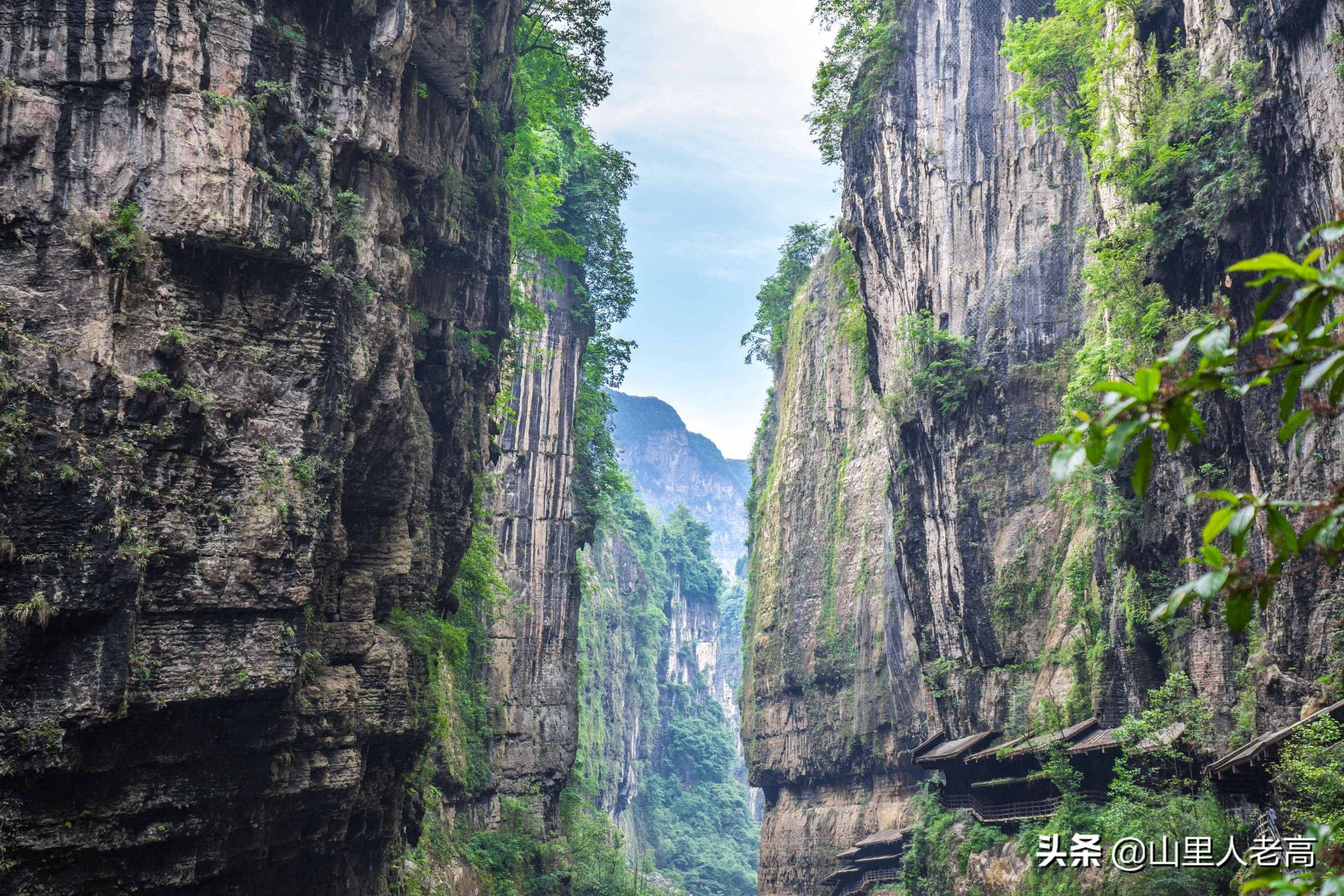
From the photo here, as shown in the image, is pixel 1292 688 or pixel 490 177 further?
pixel 490 177

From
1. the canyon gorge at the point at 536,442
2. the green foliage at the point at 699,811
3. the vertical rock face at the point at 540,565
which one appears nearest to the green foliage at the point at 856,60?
the canyon gorge at the point at 536,442

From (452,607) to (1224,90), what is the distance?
14.7 m

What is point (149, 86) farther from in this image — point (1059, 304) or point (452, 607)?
point (1059, 304)

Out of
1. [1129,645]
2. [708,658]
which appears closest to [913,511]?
[1129,645]

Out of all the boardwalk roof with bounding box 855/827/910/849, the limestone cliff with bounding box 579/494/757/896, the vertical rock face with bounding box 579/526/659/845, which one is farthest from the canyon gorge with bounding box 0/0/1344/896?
the limestone cliff with bounding box 579/494/757/896

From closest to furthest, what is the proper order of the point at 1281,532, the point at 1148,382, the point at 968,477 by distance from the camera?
the point at 1148,382 < the point at 1281,532 < the point at 968,477

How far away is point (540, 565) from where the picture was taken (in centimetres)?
3105

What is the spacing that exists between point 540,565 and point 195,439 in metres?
20.3

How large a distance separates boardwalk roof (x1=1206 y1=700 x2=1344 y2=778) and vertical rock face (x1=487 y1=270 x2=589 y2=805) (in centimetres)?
1844

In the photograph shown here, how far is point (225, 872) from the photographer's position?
447 inches

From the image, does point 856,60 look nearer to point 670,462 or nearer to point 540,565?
point 540,565

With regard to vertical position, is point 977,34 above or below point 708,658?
above

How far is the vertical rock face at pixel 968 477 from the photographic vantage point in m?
15.1

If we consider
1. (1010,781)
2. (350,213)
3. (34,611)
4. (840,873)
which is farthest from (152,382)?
(840,873)
